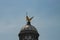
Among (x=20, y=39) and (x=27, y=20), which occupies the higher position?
(x=27, y=20)

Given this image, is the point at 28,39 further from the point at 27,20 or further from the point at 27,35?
the point at 27,20

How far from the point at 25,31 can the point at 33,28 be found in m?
3.15

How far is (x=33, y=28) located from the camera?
350 feet

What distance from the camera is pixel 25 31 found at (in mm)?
105562

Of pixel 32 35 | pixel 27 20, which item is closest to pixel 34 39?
pixel 32 35

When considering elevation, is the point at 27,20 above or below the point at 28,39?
above

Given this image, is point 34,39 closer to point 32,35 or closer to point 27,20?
point 32,35

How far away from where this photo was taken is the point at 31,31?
106 meters

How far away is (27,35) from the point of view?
105312 millimetres

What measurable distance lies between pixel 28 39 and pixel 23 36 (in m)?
2.15

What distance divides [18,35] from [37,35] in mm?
6792

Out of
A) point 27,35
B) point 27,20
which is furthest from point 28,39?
point 27,20

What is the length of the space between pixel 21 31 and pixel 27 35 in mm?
2780

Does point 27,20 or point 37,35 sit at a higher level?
point 27,20
